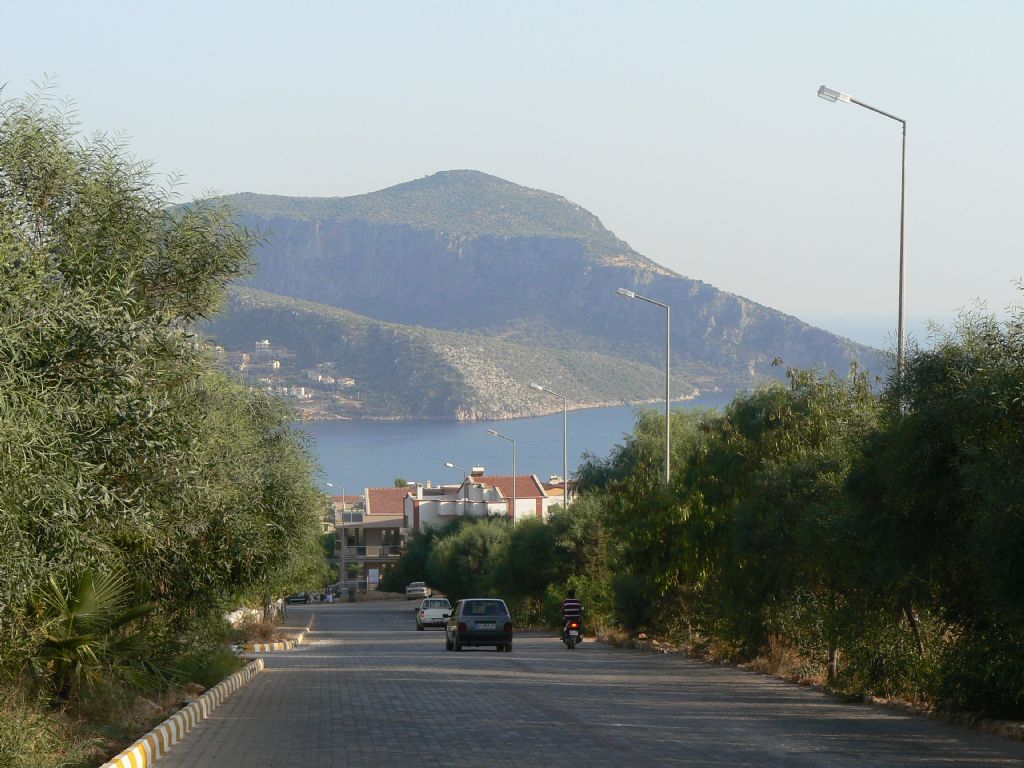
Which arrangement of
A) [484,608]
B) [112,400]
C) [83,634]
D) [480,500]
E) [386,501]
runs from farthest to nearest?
[386,501] < [480,500] < [484,608] < [83,634] < [112,400]

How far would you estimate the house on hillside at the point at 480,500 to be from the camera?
140 meters

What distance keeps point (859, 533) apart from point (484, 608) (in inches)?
870

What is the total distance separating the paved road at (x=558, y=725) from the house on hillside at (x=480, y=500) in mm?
109772

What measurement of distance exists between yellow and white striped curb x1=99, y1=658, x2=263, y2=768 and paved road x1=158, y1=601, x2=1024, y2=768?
0.19 meters

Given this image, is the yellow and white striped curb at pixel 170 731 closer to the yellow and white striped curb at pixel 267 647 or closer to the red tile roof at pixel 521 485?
the yellow and white striped curb at pixel 267 647

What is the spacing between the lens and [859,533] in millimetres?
16797

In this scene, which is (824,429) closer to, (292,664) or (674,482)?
(674,482)

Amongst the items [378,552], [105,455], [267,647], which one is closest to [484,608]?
[267,647]

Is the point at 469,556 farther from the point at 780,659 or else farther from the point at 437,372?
the point at 437,372

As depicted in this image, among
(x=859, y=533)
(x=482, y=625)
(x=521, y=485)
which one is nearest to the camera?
(x=859, y=533)

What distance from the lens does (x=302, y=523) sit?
25.0 metres

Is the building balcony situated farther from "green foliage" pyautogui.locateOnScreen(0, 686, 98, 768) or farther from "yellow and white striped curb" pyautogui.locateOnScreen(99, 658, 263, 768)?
"green foliage" pyautogui.locateOnScreen(0, 686, 98, 768)

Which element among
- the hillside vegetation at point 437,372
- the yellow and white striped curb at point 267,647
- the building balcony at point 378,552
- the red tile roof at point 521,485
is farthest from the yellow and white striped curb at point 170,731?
the hillside vegetation at point 437,372

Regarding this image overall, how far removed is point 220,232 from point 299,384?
183m
